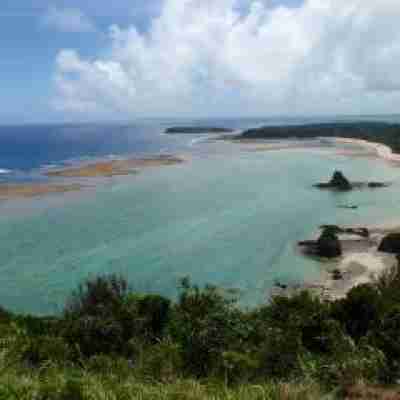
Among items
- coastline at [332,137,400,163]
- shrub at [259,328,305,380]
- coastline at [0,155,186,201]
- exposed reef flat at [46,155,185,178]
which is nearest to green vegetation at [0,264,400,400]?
shrub at [259,328,305,380]

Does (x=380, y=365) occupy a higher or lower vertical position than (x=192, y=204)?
higher

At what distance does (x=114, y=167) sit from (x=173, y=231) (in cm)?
3687

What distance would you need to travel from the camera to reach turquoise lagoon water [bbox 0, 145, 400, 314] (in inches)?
1008

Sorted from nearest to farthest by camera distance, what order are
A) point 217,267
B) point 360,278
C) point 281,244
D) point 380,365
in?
point 380,365, point 360,278, point 217,267, point 281,244

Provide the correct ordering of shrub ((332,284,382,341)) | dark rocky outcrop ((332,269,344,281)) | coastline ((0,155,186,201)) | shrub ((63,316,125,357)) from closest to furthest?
shrub ((63,316,125,357)) < shrub ((332,284,382,341)) < dark rocky outcrop ((332,269,344,281)) < coastline ((0,155,186,201))

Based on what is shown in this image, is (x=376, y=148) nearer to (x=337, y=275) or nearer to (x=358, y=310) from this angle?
(x=337, y=275)

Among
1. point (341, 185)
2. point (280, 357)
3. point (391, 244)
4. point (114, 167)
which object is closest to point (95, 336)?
point (280, 357)

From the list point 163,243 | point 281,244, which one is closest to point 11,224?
point 163,243

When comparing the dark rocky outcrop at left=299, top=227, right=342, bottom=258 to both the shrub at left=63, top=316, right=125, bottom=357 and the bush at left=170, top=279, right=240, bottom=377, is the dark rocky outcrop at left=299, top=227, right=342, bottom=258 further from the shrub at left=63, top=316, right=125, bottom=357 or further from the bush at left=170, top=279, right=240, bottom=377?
the shrub at left=63, top=316, right=125, bottom=357

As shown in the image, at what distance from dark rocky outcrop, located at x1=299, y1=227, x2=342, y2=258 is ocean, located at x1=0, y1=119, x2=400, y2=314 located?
1248 millimetres

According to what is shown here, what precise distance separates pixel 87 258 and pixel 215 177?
32.8 meters

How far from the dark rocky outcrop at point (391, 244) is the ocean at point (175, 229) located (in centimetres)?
550

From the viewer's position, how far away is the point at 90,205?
43.1 meters

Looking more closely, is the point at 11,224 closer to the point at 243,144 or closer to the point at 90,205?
the point at 90,205
